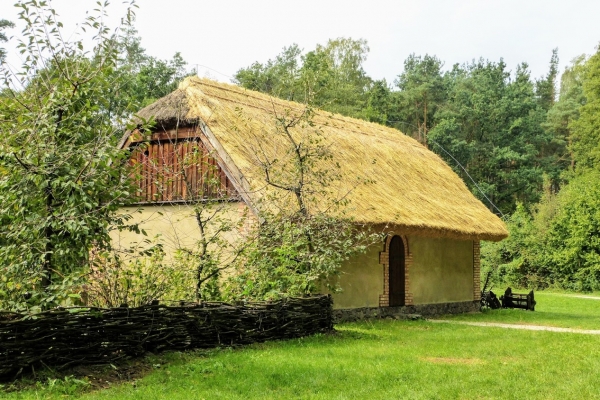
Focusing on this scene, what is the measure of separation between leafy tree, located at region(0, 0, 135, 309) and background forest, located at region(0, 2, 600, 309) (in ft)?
0.06

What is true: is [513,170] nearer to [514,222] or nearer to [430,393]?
[514,222]

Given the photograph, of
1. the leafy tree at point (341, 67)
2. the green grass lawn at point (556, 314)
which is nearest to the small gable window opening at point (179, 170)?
the green grass lawn at point (556, 314)

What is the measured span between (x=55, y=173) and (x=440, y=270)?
1285 cm

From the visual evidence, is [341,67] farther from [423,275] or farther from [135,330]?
[135,330]

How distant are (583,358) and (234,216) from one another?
6.67 metres

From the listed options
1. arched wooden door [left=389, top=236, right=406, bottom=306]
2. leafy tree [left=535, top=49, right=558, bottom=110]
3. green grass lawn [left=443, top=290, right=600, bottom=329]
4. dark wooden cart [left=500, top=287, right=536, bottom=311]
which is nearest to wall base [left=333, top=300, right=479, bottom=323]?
arched wooden door [left=389, top=236, right=406, bottom=306]

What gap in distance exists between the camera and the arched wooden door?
1645 cm

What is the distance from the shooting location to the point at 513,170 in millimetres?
44469

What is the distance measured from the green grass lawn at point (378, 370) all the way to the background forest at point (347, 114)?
141 centimetres

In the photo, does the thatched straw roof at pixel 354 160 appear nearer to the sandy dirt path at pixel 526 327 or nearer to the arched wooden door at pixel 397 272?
the arched wooden door at pixel 397 272

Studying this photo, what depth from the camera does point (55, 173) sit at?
7.32m

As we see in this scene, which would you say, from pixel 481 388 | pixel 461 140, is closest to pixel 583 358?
pixel 481 388

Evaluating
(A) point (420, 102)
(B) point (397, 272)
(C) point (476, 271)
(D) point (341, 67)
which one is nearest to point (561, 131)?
(A) point (420, 102)

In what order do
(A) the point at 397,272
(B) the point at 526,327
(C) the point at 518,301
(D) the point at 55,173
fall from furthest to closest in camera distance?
(C) the point at 518,301, (A) the point at 397,272, (B) the point at 526,327, (D) the point at 55,173
